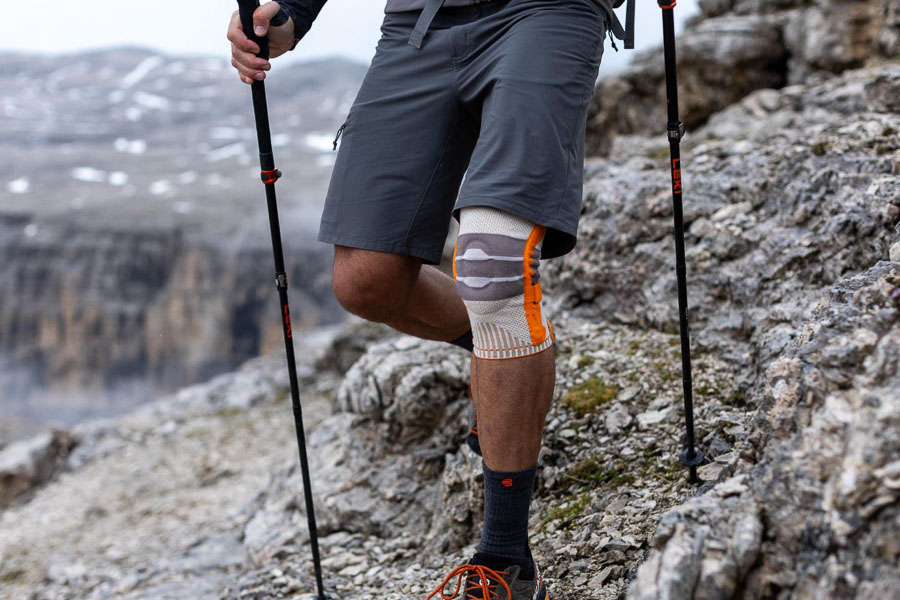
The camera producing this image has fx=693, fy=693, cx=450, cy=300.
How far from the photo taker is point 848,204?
4258mm

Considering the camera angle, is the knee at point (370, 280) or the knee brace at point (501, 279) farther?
the knee at point (370, 280)

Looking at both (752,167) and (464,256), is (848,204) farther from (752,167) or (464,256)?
(464,256)

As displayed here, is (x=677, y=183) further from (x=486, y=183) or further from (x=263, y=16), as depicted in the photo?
(x=263, y=16)

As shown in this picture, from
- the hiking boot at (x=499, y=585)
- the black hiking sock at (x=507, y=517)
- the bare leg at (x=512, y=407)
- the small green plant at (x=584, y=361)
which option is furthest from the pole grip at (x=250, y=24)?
the small green plant at (x=584, y=361)

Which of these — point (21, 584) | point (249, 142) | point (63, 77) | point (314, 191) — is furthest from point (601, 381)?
point (63, 77)

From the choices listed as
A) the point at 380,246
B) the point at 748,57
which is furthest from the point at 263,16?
the point at 748,57

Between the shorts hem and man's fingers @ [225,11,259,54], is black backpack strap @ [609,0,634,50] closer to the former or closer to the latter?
the shorts hem

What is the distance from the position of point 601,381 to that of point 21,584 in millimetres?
6734

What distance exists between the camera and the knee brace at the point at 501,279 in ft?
7.86

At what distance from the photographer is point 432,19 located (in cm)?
280

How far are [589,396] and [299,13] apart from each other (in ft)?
8.75

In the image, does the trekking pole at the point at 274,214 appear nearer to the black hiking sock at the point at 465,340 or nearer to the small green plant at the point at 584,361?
the black hiking sock at the point at 465,340

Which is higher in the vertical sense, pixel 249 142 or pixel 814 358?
pixel 249 142

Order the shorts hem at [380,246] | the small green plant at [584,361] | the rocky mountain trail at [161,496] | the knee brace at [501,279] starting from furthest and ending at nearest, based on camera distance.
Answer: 1. the rocky mountain trail at [161,496]
2. the small green plant at [584,361]
3. the shorts hem at [380,246]
4. the knee brace at [501,279]
